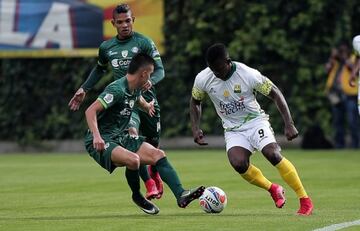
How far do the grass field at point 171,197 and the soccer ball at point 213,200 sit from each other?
12cm

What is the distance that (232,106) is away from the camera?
12.7 meters

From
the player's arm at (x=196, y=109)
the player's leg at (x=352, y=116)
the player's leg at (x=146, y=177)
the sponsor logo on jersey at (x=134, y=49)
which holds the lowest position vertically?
the player's leg at (x=352, y=116)

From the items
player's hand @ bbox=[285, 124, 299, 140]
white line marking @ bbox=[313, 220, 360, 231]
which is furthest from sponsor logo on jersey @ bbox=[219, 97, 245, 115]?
white line marking @ bbox=[313, 220, 360, 231]

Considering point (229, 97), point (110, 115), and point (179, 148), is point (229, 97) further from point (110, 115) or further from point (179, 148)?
point (179, 148)

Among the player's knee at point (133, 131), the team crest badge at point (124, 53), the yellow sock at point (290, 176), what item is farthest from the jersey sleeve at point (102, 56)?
the yellow sock at point (290, 176)

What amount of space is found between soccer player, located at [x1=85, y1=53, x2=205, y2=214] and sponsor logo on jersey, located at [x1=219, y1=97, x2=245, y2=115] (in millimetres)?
942

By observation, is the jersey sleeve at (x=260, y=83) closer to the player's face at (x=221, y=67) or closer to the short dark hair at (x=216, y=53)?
the player's face at (x=221, y=67)

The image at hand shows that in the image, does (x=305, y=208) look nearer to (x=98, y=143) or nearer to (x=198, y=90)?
(x=198, y=90)

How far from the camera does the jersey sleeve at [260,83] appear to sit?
12414 millimetres

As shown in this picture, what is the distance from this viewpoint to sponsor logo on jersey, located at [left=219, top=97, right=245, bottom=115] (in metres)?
12.7

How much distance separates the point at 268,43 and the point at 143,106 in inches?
576

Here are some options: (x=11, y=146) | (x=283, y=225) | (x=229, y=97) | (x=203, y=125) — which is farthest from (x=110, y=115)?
(x=11, y=146)

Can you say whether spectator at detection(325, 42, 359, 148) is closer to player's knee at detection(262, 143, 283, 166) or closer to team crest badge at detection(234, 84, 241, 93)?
team crest badge at detection(234, 84, 241, 93)

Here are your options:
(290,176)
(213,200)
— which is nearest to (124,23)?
(213,200)
